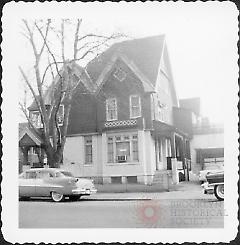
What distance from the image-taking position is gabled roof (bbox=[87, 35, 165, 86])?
800 centimetres

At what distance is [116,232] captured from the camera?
7.30 meters

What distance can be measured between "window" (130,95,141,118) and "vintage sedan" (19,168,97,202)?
1115 millimetres

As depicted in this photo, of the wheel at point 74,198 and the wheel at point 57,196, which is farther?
the wheel at point 57,196

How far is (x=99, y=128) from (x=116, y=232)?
161cm

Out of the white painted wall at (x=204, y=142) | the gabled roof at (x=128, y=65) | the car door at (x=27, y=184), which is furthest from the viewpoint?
the gabled roof at (x=128, y=65)

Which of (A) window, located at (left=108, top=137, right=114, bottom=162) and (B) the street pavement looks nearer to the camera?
(B) the street pavement

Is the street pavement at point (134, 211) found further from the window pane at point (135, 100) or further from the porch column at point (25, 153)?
the window pane at point (135, 100)

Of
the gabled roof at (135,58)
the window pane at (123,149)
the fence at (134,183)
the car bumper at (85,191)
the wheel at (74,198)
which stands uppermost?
the gabled roof at (135,58)

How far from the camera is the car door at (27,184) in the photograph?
780 centimetres

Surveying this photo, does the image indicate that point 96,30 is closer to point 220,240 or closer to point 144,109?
point 144,109

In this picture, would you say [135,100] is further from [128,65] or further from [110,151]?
[110,151]

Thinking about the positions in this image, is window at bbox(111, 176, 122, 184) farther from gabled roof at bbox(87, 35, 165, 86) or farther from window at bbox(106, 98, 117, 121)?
gabled roof at bbox(87, 35, 165, 86)

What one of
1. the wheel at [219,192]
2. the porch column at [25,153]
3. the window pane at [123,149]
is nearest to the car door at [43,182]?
the porch column at [25,153]

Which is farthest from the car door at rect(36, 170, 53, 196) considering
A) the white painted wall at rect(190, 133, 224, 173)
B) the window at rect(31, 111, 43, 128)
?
the white painted wall at rect(190, 133, 224, 173)
